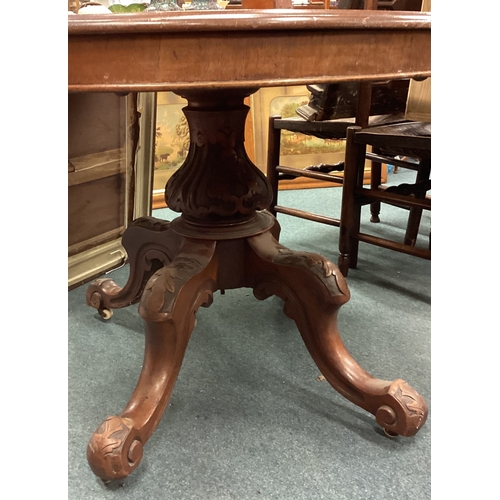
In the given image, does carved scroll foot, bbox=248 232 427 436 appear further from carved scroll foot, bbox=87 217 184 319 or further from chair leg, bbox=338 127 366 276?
chair leg, bbox=338 127 366 276

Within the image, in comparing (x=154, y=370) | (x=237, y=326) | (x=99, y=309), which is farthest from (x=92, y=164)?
(x=154, y=370)

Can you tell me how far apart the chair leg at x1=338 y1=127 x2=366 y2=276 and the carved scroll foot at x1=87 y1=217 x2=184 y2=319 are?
2.05ft

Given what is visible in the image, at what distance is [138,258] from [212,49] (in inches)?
29.6

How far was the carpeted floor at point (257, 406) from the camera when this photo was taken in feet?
2.53

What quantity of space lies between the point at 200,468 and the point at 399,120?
126cm

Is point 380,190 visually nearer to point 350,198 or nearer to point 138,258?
point 350,198

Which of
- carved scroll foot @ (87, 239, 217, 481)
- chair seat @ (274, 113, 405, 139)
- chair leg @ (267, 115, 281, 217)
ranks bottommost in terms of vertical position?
carved scroll foot @ (87, 239, 217, 481)

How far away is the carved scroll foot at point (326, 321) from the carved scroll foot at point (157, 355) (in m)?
0.12

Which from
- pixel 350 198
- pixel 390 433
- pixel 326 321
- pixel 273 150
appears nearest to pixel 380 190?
pixel 350 198

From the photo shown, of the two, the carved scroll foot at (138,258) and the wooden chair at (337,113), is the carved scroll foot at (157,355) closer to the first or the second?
the carved scroll foot at (138,258)

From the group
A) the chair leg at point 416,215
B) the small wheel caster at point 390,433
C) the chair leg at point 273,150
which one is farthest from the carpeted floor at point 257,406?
the chair leg at point 273,150

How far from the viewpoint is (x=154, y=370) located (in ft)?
2.80

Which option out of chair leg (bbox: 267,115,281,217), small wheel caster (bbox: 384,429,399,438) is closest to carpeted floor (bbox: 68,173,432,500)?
small wheel caster (bbox: 384,429,399,438)

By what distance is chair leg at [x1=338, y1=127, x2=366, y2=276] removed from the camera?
149 cm
